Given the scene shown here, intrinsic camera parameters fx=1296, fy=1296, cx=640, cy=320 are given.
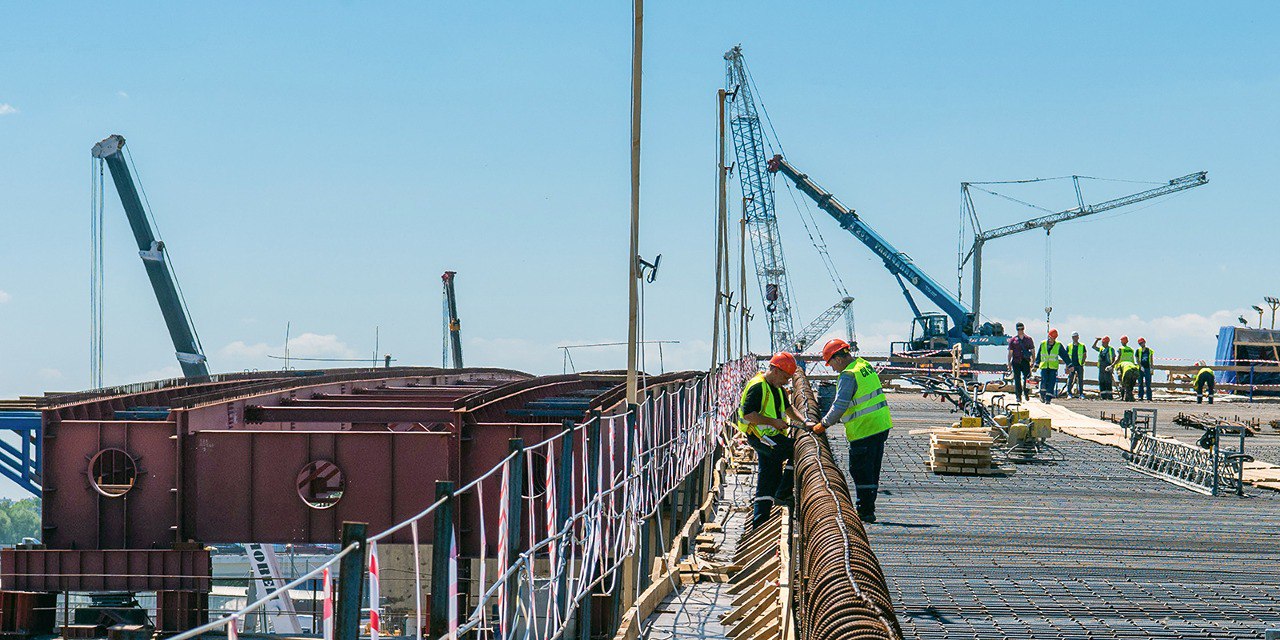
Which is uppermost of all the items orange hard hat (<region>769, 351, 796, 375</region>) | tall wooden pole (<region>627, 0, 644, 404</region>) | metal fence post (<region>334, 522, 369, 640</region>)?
tall wooden pole (<region>627, 0, 644, 404</region>)

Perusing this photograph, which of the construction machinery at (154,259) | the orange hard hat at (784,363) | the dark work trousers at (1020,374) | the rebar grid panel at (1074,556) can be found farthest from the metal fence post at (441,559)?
the construction machinery at (154,259)

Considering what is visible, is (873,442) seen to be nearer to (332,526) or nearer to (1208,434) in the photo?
(1208,434)

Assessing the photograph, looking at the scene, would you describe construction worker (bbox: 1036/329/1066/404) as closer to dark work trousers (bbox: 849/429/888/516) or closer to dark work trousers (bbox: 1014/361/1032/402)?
dark work trousers (bbox: 1014/361/1032/402)

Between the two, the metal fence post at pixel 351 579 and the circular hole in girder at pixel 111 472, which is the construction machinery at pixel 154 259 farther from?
the metal fence post at pixel 351 579

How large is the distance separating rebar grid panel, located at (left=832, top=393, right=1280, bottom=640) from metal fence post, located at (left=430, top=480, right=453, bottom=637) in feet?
13.2

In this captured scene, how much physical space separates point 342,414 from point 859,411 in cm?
1364

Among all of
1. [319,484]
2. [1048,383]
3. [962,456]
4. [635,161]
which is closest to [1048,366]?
[1048,383]

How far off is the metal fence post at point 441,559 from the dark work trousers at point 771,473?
22.7ft

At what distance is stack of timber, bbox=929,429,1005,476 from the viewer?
1825cm

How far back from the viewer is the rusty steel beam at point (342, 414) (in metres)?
23.0

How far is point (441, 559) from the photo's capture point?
507 cm

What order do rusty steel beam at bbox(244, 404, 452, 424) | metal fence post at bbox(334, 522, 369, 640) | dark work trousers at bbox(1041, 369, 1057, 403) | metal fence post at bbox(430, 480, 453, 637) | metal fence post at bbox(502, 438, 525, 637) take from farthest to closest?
dark work trousers at bbox(1041, 369, 1057, 403)
rusty steel beam at bbox(244, 404, 452, 424)
metal fence post at bbox(502, 438, 525, 637)
metal fence post at bbox(430, 480, 453, 637)
metal fence post at bbox(334, 522, 369, 640)

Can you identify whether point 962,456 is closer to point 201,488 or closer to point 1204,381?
point 201,488

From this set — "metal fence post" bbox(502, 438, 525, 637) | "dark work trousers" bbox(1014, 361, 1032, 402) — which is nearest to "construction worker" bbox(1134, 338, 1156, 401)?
"dark work trousers" bbox(1014, 361, 1032, 402)
